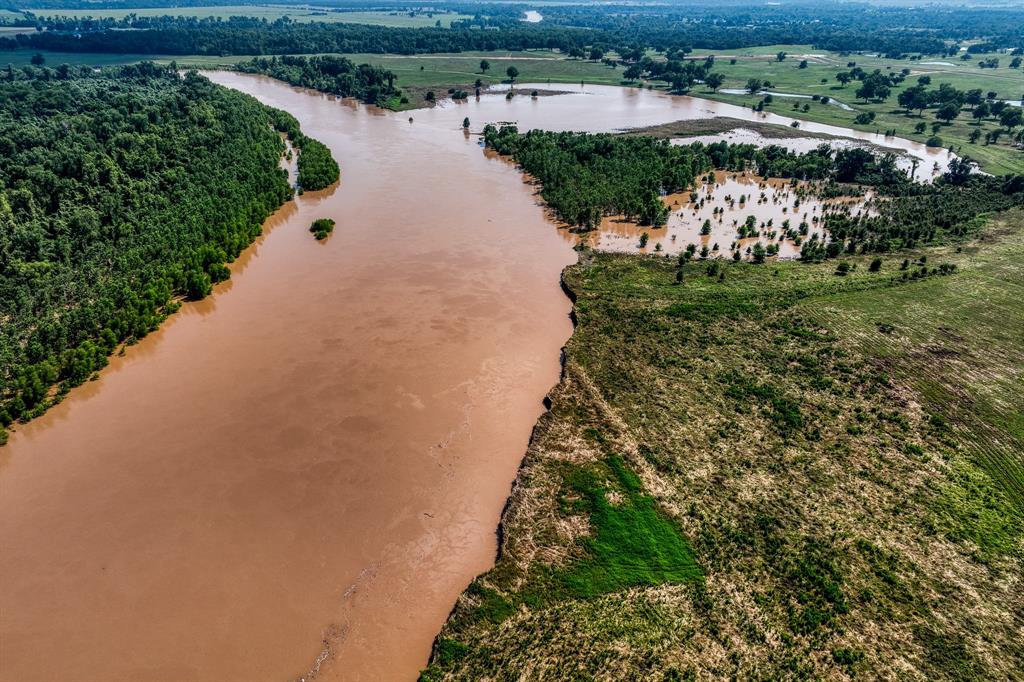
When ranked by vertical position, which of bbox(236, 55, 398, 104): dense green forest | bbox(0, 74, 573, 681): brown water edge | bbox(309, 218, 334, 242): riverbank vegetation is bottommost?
bbox(0, 74, 573, 681): brown water edge

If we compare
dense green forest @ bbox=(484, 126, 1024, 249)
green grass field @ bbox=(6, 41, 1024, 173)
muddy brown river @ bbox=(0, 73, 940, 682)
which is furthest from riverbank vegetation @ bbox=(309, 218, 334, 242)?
green grass field @ bbox=(6, 41, 1024, 173)

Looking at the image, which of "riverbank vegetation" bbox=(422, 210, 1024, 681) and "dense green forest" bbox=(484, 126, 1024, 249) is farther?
"dense green forest" bbox=(484, 126, 1024, 249)

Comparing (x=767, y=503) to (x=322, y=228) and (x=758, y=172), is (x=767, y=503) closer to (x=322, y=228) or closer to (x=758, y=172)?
(x=322, y=228)

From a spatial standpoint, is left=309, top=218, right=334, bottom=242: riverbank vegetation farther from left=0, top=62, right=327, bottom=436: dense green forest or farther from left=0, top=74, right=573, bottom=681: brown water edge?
left=0, top=74, right=573, bottom=681: brown water edge

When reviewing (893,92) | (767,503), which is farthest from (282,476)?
(893,92)

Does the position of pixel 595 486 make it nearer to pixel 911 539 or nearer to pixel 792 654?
pixel 792 654

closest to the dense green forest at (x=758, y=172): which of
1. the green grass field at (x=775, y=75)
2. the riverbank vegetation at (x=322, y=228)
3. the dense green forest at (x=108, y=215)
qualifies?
the green grass field at (x=775, y=75)

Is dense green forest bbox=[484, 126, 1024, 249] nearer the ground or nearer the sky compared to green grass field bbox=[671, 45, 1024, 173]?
nearer the ground

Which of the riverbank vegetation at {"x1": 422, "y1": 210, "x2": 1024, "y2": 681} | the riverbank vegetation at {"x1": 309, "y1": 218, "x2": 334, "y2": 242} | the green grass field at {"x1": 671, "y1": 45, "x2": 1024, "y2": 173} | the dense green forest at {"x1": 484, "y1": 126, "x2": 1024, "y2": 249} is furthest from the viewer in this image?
the green grass field at {"x1": 671, "y1": 45, "x2": 1024, "y2": 173}
